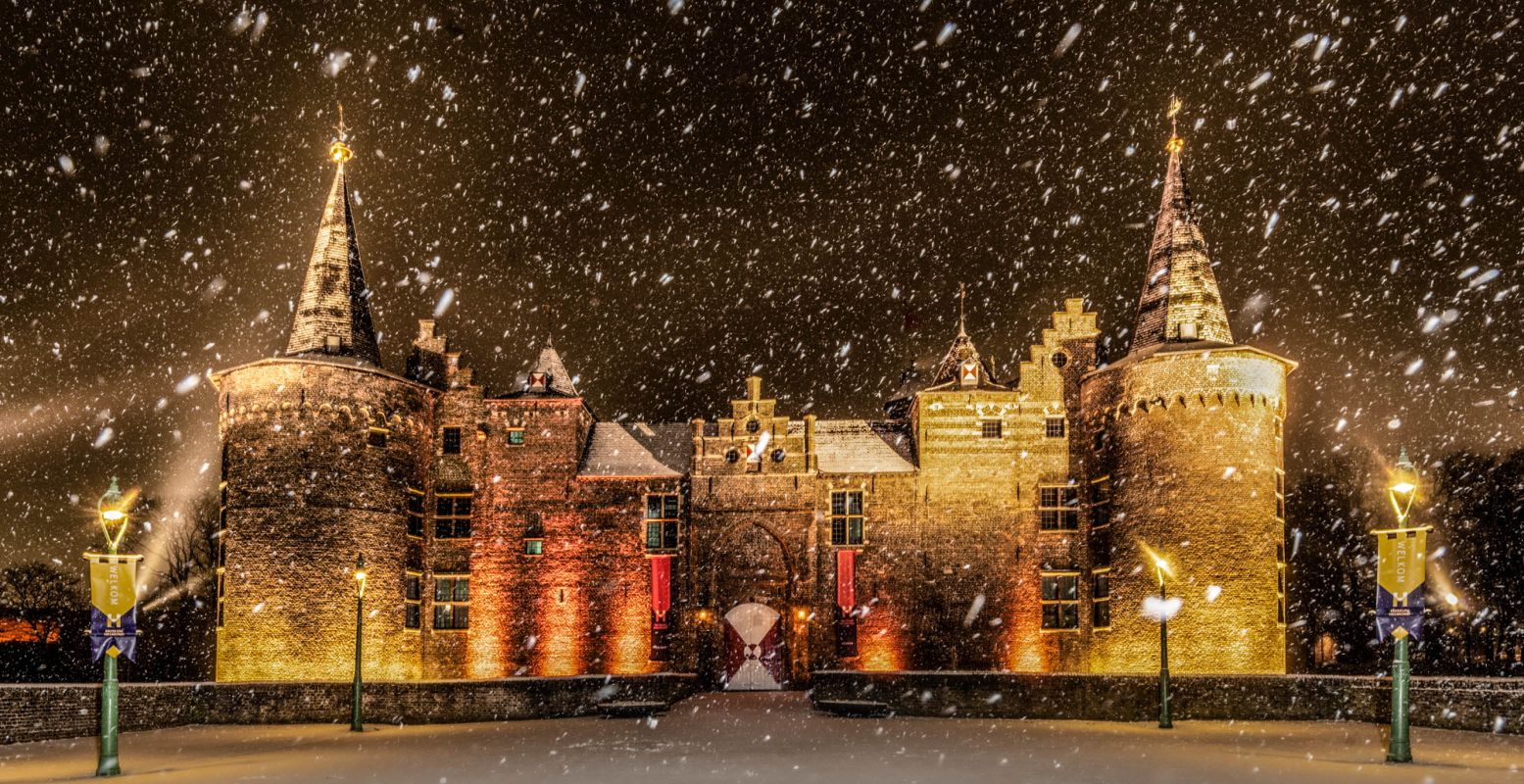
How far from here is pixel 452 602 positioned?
36219mm

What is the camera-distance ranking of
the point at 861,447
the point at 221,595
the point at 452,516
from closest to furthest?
the point at 221,595 → the point at 452,516 → the point at 861,447

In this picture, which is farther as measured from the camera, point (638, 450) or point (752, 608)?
point (638, 450)

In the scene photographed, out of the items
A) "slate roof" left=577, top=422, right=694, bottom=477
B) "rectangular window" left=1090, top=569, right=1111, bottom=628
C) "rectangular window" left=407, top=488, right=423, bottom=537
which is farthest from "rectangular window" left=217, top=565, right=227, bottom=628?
"rectangular window" left=1090, top=569, right=1111, bottom=628

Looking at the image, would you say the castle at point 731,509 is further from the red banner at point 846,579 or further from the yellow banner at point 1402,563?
the yellow banner at point 1402,563

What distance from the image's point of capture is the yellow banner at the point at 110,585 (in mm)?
17031

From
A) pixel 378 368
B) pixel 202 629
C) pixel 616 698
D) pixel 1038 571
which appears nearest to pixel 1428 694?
pixel 1038 571

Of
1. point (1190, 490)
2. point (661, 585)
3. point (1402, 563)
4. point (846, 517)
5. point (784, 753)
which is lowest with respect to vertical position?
point (784, 753)

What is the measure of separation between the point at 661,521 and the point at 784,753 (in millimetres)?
18142

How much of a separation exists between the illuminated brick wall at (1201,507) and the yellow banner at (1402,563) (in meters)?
14.4

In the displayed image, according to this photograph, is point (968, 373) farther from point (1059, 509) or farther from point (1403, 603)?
point (1403, 603)

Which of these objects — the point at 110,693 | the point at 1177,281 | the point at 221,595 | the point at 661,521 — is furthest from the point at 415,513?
the point at 1177,281

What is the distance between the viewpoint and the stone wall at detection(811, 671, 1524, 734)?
2570 centimetres

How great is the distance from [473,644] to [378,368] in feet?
26.9

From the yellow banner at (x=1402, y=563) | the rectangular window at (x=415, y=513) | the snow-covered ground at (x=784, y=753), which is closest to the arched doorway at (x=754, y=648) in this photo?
the rectangular window at (x=415, y=513)
